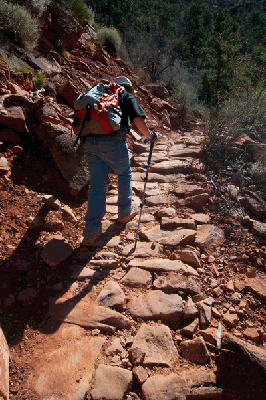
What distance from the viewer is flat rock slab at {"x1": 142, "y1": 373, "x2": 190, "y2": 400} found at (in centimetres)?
177

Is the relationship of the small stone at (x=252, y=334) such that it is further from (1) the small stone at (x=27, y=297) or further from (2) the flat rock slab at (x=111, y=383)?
(1) the small stone at (x=27, y=297)

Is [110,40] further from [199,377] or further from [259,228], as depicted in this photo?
[199,377]

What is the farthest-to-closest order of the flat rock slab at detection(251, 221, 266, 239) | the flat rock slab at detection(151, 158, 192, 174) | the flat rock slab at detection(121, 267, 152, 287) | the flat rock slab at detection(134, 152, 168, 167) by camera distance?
the flat rock slab at detection(134, 152, 168, 167) < the flat rock slab at detection(151, 158, 192, 174) < the flat rock slab at detection(251, 221, 266, 239) < the flat rock slab at detection(121, 267, 152, 287)

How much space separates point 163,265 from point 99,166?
1.17m

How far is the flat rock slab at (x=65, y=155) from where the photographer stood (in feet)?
12.1

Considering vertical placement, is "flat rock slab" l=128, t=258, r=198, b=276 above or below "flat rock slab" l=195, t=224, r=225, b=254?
below

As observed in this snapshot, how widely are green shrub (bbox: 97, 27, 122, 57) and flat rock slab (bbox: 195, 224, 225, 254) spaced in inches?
366

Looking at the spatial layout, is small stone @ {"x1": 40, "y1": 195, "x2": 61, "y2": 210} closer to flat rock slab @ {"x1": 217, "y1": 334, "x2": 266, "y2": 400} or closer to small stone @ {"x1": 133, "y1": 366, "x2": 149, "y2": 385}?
small stone @ {"x1": 133, "y1": 366, "x2": 149, "y2": 385}

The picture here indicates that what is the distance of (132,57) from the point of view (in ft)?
38.4

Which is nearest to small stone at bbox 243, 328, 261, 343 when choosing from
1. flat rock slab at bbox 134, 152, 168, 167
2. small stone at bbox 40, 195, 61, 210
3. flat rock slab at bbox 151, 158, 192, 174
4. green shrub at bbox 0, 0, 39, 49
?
small stone at bbox 40, 195, 61, 210

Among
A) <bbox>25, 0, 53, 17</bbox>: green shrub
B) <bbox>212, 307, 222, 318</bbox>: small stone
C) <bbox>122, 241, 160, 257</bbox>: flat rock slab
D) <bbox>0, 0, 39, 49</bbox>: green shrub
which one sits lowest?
<bbox>212, 307, 222, 318</bbox>: small stone

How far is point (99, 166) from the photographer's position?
9.29 ft

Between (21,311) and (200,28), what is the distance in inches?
797

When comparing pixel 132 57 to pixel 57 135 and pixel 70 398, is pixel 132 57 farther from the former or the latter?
pixel 70 398
